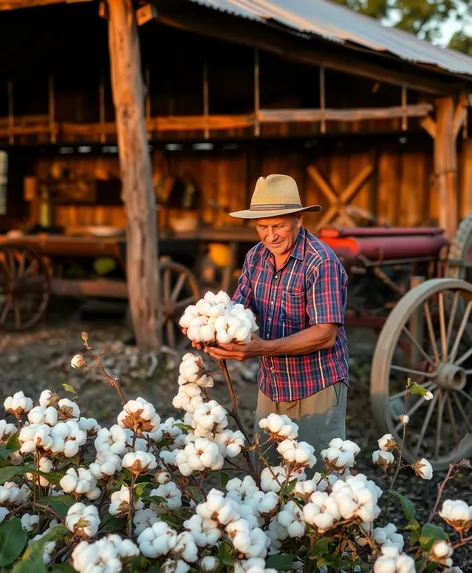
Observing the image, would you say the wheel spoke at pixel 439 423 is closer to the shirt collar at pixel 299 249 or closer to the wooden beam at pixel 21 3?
the shirt collar at pixel 299 249

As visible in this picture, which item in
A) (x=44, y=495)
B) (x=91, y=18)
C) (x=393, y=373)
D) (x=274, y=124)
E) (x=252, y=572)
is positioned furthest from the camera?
(x=274, y=124)

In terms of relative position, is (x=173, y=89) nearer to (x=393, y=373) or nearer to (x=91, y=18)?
(x=91, y=18)

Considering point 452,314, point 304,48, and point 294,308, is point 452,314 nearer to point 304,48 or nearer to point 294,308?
point 294,308

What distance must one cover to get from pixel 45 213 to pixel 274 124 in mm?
4405

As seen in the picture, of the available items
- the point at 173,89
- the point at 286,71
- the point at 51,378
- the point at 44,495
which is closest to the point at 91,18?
the point at 173,89

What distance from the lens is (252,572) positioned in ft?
6.39

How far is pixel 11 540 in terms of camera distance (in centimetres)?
222

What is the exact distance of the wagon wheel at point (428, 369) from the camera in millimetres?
4289

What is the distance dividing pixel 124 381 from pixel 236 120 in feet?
11.5

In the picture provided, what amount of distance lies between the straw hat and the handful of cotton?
460mm

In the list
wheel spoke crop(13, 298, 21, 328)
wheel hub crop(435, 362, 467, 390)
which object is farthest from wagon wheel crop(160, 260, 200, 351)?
wheel hub crop(435, 362, 467, 390)

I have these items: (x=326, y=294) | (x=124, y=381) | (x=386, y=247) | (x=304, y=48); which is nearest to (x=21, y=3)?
(x=304, y=48)

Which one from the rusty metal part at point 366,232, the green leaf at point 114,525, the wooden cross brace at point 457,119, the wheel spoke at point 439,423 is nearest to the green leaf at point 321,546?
the green leaf at point 114,525

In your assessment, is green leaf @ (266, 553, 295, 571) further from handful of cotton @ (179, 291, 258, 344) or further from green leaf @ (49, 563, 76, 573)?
handful of cotton @ (179, 291, 258, 344)
